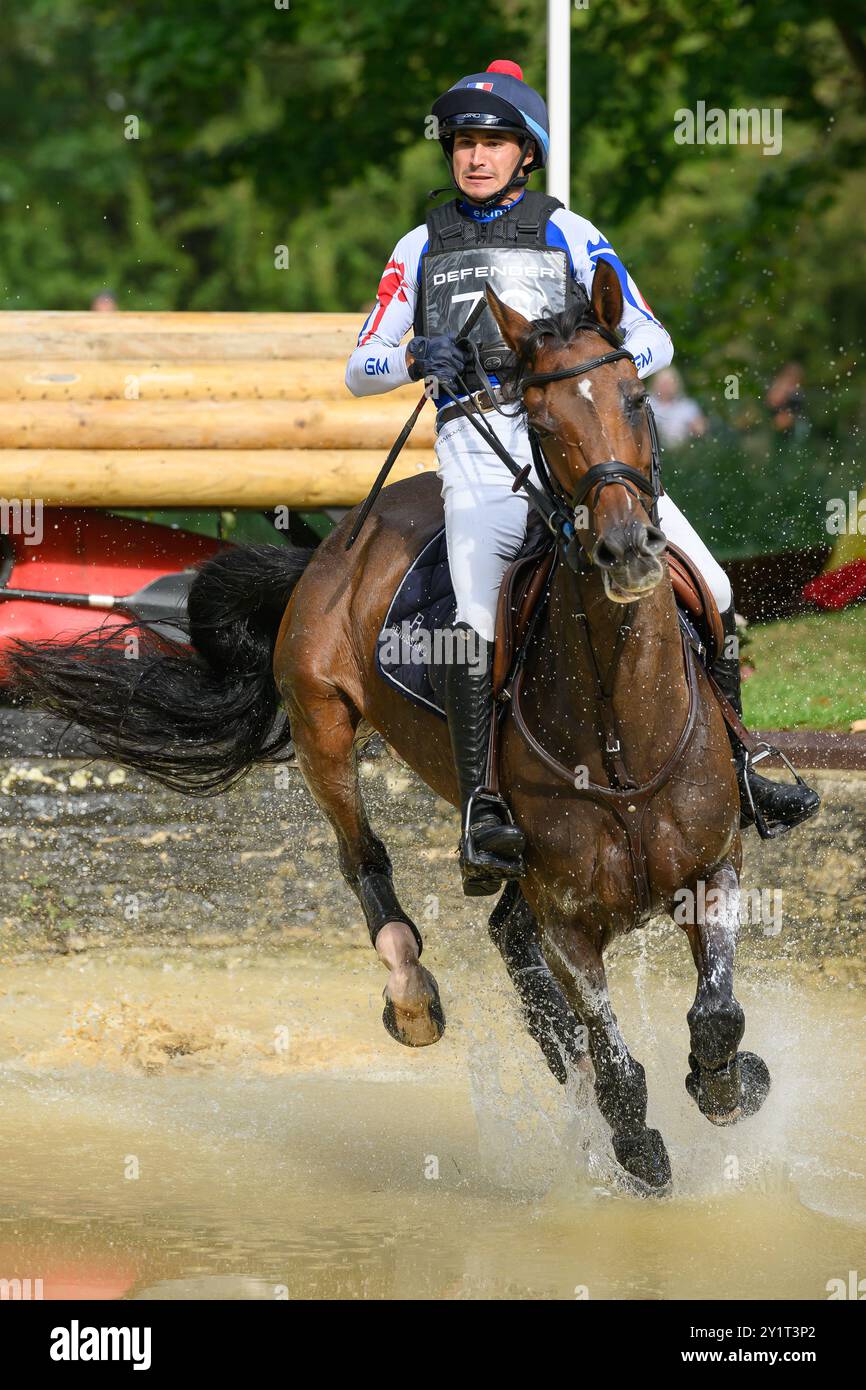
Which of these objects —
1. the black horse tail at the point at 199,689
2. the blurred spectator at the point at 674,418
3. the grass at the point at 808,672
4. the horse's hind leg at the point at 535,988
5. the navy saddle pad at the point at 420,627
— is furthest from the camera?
the blurred spectator at the point at 674,418

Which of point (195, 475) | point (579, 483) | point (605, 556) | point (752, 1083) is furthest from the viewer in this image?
point (195, 475)

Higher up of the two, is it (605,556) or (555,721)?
(605,556)

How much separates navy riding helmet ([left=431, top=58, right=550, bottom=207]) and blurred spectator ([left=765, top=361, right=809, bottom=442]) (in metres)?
9.25

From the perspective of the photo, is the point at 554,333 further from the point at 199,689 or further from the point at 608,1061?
the point at 199,689

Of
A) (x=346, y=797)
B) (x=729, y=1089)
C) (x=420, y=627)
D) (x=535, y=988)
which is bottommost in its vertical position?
(x=729, y=1089)

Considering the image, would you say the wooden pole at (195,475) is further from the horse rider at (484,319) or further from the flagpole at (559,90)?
the horse rider at (484,319)

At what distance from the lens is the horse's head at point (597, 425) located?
13.6 feet

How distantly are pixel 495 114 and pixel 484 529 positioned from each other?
3.96ft

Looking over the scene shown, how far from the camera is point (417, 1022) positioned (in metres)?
5.89

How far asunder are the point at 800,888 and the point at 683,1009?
0.72 metres

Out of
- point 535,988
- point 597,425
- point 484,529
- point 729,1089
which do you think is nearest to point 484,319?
point 484,529

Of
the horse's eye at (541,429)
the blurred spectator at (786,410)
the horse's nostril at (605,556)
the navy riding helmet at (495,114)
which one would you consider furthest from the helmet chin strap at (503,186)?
the blurred spectator at (786,410)

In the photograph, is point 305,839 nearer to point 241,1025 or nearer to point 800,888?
point 241,1025

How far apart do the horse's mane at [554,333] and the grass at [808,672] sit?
4189mm
